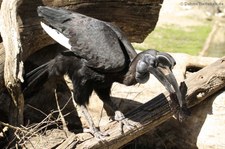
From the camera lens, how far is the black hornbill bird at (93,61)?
4.15 meters

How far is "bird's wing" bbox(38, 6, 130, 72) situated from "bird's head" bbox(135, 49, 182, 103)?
0.48 feet

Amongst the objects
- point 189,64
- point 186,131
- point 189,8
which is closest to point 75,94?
point 186,131

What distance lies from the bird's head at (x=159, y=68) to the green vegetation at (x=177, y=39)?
4.40 meters

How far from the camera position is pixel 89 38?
4.30 meters

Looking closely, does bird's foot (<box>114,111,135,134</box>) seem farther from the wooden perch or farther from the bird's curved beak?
the bird's curved beak

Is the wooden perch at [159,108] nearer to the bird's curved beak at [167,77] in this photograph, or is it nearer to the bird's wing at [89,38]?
the bird's curved beak at [167,77]

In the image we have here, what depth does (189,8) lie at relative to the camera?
37.4 feet

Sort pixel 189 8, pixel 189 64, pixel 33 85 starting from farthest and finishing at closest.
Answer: pixel 189 8
pixel 189 64
pixel 33 85

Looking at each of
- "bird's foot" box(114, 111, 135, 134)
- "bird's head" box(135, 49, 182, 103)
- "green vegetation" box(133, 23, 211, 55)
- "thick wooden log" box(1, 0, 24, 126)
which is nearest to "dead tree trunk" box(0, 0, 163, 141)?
"thick wooden log" box(1, 0, 24, 126)

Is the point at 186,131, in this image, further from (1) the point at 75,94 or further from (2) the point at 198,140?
(1) the point at 75,94

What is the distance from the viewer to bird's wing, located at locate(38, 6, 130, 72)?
4.19m

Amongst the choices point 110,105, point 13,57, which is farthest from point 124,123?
point 13,57

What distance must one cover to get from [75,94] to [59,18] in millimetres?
640

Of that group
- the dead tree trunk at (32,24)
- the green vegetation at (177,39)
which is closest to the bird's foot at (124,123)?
the dead tree trunk at (32,24)
